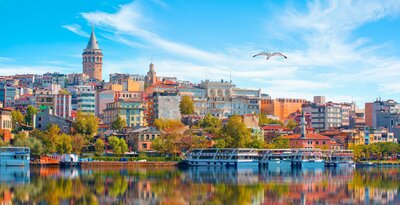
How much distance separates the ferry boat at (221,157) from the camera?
76.6 meters

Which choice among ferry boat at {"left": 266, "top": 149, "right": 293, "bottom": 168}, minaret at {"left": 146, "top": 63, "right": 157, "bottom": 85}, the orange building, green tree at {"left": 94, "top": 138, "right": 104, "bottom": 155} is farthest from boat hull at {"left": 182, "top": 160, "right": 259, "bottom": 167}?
minaret at {"left": 146, "top": 63, "right": 157, "bottom": 85}

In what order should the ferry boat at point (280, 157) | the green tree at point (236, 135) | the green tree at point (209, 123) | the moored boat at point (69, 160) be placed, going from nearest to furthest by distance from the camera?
the moored boat at point (69, 160)
the ferry boat at point (280, 157)
the green tree at point (236, 135)
the green tree at point (209, 123)

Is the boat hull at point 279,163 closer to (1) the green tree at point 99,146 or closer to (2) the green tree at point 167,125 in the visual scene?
(2) the green tree at point 167,125

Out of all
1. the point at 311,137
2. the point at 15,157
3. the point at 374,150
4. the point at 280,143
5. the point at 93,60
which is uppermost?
the point at 93,60

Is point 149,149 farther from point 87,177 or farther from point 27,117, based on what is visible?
point 87,177

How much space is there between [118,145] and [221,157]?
1092 centimetres

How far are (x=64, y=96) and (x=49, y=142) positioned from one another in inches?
1007

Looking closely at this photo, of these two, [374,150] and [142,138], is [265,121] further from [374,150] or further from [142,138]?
[142,138]

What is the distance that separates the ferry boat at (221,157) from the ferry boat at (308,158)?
4.64m

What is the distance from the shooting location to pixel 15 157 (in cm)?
6812

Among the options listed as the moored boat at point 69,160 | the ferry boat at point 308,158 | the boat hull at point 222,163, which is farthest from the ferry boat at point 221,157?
the moored boat at point 69,160

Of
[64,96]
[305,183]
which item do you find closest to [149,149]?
[64,96]

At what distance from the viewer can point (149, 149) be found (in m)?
80.8

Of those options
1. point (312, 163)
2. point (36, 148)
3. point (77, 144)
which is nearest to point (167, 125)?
point (77, 144)
